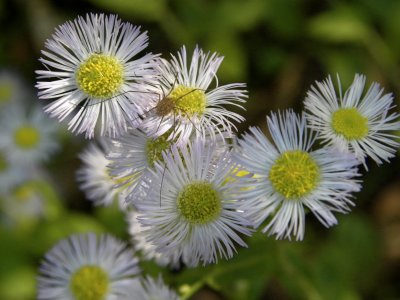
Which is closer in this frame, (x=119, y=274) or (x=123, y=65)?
(x=123, y=65)

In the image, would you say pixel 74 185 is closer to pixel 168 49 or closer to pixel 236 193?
pixel 168 49

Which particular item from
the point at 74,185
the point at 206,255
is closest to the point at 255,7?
the point at 74,185

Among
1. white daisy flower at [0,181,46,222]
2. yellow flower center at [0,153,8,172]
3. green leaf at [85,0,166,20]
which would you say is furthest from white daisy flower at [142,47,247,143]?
yellow flower center at [0,153,8,172]

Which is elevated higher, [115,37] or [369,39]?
[369,39]

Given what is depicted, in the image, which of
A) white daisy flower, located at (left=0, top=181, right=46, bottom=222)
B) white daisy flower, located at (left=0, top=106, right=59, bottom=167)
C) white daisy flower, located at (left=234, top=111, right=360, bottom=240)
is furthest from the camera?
white daisy flower, located at (left=0, top=106, right=59, bottom=167)

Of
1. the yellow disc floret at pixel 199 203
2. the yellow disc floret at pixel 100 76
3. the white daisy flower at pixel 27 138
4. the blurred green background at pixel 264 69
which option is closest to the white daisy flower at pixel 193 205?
the yellow disc floret at pixel 199 203

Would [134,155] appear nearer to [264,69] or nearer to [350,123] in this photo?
[350,123]

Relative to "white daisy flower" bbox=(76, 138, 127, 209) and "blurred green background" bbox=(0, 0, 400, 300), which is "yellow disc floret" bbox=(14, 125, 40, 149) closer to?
"blurred green background" bbox=(0, 0, 400, 300)
